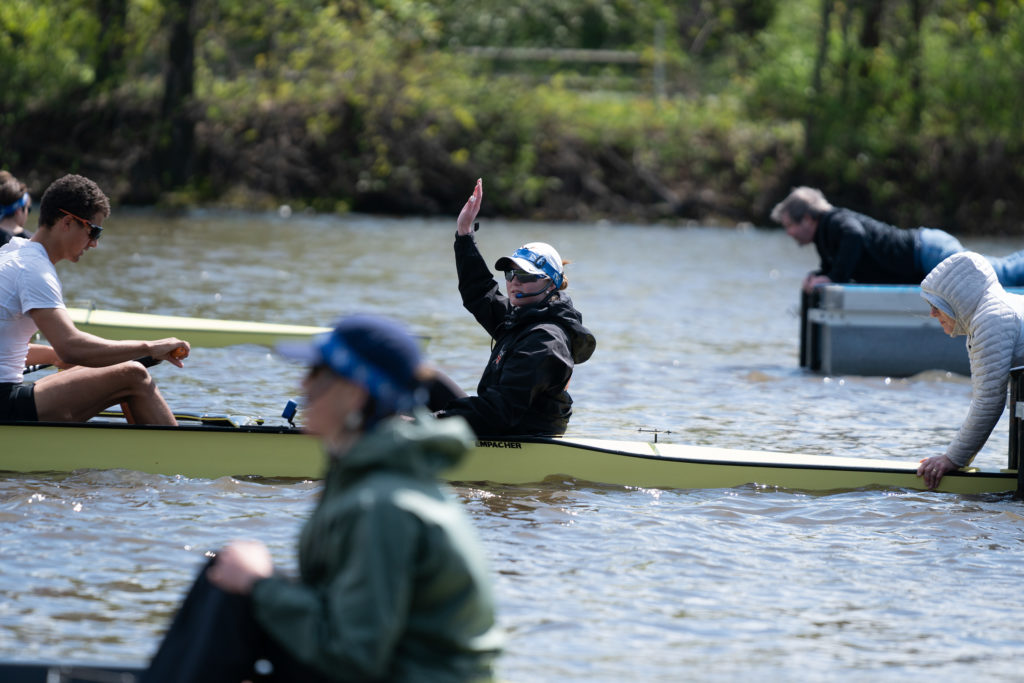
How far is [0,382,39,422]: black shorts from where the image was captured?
668 cm

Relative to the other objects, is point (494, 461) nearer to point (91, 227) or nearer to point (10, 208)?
point (91, 227)

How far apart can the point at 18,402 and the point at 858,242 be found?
7.38 m

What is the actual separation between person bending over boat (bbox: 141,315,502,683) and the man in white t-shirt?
12.1 feet

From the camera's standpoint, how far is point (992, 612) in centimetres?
538

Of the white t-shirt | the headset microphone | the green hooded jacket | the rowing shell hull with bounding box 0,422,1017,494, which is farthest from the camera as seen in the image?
the rowing shell hull with bounding box 0,422,1017,494

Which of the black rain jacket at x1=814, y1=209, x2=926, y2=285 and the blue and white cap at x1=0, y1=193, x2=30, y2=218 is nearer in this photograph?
the blue and white cap at x1=0, y1=193, x2=30, y2=218

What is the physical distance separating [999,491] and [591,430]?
3.16m

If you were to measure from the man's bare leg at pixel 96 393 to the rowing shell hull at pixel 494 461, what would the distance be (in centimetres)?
9

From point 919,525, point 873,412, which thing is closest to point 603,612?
point 919,525

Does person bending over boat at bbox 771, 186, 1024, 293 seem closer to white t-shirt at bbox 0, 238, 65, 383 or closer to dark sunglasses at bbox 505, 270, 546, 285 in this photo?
dark sunglasses at bbox 505, 270, 546, 285

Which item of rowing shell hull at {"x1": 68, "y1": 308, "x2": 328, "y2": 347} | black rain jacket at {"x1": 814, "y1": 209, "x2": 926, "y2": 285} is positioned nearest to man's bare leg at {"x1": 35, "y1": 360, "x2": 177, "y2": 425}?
rowing shell hull at {"x1": 68, "y1": 308, "x2": 328, "y2": 347}

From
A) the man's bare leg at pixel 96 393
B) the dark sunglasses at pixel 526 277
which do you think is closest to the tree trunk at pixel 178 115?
the man's bare leg at pixel 96 393

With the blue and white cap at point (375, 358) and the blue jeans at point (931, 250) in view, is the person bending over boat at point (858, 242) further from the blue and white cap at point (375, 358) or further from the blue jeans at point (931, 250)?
the blue and white cap at point (375, 358)

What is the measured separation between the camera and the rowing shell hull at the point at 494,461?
6906 mm
